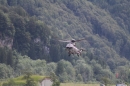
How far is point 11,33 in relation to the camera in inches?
5876

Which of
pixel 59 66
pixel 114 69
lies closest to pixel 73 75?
pixel 59 66

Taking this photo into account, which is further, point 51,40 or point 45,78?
point 51,40

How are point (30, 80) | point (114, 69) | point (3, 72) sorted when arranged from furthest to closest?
1. point (114, 69)
2. point (3, 72)
3. point (30, 80)

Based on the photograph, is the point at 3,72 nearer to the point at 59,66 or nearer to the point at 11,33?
the point at 59,66

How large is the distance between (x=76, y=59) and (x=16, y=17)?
1591 centimetres

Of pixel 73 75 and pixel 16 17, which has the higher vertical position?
pixel 16 17

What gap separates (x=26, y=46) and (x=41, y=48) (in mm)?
5159

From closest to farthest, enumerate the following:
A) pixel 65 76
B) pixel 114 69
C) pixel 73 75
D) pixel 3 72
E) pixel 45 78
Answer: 1. pixel 45 78
2. pixel 3 72
3. pixel 65 76
4. pixel 73 75
5. pixel 114 69

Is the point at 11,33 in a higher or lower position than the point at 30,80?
higher

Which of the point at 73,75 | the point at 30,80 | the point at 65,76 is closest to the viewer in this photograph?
the point at 30,80

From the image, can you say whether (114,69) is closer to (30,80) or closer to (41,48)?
(41,48)

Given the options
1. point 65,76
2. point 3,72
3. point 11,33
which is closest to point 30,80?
point 3,72

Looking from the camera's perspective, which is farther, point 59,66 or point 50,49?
point 50,49

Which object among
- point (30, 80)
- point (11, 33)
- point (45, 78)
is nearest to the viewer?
point (30, 80)
